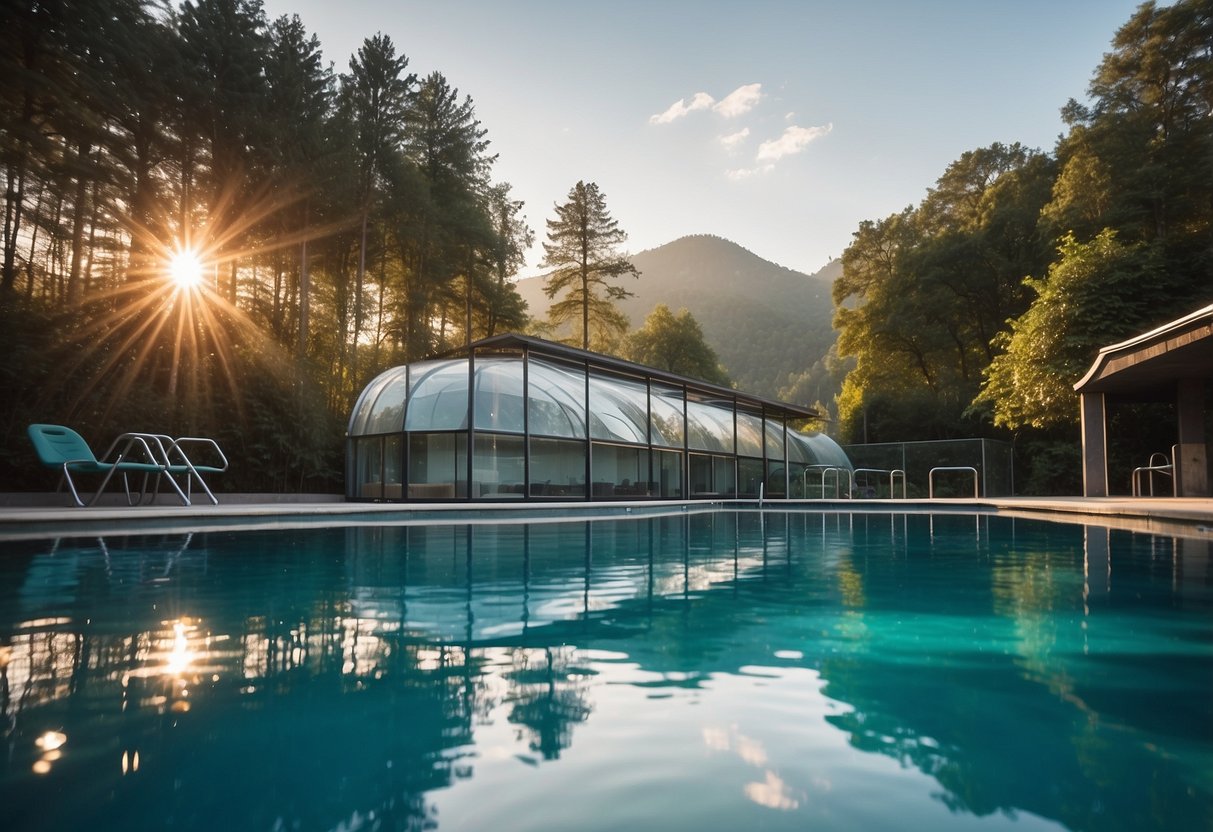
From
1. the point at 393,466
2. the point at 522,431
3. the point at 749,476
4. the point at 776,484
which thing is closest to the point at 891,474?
the point at 776,484

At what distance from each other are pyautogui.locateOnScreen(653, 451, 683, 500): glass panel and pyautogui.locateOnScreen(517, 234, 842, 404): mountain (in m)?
17.6

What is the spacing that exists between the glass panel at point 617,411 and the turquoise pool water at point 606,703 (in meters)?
11.8

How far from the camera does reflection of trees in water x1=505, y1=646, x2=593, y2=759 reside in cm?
182

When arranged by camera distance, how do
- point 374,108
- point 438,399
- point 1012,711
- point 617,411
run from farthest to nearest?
point 374,108
point 617,411
point 438,399
point 1012,711

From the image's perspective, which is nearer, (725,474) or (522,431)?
(522,431)

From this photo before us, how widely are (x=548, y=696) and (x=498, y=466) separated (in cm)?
1238

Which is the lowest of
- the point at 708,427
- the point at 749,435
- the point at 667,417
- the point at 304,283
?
the point at 749,435

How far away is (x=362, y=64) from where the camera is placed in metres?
20.9

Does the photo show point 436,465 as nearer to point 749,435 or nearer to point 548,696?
point 749,435

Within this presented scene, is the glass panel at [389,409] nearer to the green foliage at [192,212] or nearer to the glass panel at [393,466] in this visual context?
the glass panel at [393,466]

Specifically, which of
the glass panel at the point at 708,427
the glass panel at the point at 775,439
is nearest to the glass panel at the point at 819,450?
the glass panel at the point at 775,439

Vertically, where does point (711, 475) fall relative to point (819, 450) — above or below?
below

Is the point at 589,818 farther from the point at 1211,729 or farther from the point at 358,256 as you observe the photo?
the point at 358,256

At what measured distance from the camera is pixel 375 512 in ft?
32.6
